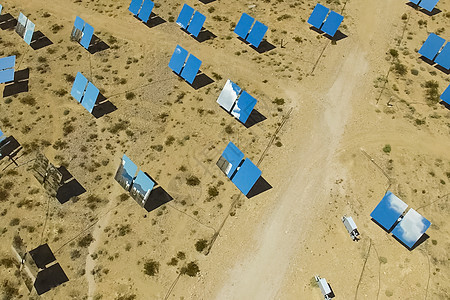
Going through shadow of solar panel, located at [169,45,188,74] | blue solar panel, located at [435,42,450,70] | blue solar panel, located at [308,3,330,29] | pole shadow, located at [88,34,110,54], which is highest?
blue solar panel, located at [435,42,450,70]

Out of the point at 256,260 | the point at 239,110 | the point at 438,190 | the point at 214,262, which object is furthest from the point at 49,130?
the point at 438,190

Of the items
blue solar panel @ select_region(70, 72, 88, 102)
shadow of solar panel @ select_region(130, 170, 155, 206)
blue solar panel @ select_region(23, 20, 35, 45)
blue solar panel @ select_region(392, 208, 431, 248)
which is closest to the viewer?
blue solar panel @ select_region(392, 208, 431, 248)

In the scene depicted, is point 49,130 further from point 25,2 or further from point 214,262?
point 25,2

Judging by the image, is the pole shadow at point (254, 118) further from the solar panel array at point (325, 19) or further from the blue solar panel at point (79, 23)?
the blue solar panel at point (79, 23)

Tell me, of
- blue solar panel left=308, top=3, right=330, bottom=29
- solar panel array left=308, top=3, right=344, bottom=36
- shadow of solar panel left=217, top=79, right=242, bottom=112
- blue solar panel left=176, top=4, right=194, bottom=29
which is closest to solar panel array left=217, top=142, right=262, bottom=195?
shadow of solar panel left=217, top=79, right=242, bottom=112

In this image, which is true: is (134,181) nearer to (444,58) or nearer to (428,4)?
(444,58)

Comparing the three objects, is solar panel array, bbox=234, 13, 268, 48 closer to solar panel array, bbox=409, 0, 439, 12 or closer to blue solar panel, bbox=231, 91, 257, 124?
blue solar panel, bbox=231, 91, 257, 124
